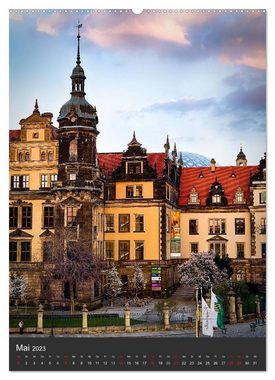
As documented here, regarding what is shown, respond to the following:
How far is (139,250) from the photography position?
2152 centimetres

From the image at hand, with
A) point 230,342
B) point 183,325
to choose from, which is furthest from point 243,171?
point 230,342

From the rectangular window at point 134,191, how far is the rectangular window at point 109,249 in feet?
5.98

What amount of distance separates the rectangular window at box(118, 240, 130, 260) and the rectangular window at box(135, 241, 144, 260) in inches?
21.1

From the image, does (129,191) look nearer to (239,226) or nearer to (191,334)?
(239,226)

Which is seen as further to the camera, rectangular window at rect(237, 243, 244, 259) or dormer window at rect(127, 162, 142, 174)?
dormer window at rect(127, 162, 142, 174)

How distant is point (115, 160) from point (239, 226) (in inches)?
168

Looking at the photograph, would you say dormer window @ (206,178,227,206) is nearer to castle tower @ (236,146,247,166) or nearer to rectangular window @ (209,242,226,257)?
rectangular window @ (209,242,226,257)

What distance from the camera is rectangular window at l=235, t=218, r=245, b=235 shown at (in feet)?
62.8

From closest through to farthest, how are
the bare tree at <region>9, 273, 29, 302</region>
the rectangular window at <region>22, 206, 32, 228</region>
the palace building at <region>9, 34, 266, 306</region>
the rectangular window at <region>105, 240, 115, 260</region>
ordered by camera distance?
1. the bare tree at <region>9, 273, 29, 302</region>
2. the palace building at <region>9, 34, 266, 306</region>
3. the rectangular window at <region>22, 206, 32, 228</region>
4. the rectangular window at <region>105, 240, 115, 260</region>

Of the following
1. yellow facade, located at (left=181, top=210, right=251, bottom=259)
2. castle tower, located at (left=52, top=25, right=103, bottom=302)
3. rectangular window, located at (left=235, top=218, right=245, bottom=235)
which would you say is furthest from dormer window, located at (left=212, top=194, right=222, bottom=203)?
castle tower, located at (left=52, top=25, right=103, bottom=302)

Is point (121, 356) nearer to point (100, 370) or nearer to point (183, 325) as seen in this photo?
point (100, 370)

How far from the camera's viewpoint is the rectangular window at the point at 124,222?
2122 centimetres

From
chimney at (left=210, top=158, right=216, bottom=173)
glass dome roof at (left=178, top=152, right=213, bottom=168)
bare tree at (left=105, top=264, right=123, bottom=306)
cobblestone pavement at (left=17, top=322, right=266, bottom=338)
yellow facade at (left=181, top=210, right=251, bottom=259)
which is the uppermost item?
glass dome roof at (left=178, top=152, right=213, bottom=168)

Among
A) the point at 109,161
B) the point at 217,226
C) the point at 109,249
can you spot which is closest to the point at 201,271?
the point at 217,226
